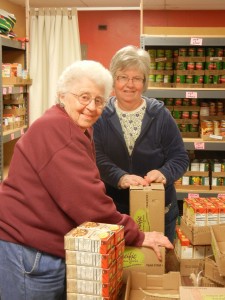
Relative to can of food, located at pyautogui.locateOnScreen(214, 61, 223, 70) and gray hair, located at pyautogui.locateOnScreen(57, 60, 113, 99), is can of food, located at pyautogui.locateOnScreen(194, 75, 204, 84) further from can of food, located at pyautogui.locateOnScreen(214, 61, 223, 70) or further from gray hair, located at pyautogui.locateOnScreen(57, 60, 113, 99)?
gray hair, located at pyautogui.locateOnScreen(57, 60, 113, 99)

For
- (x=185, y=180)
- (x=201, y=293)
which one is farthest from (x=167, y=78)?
(x=201, y=293)

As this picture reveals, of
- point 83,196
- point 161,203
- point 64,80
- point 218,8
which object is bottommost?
point 161,203

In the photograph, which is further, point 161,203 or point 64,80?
point 161,203

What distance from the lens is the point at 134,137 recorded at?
2398 mm

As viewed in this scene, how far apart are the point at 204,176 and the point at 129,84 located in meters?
2.30

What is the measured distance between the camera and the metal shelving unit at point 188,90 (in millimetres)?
4090

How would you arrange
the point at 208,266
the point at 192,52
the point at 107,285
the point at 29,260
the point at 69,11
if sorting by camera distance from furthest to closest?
the point at 69,11, the point at 192,52, the point at 208,266, the point at 29,260, the point at 107,285

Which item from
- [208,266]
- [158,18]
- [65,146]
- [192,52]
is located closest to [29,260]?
[65,146]

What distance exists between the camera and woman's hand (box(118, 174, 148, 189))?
7.14ft

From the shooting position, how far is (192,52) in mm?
4238

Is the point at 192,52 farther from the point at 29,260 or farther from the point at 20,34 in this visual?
the point at 29,260

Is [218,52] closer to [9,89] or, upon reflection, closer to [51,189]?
[9,89]

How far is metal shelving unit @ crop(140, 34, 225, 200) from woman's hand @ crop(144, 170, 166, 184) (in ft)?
6.58

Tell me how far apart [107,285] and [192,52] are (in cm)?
324
